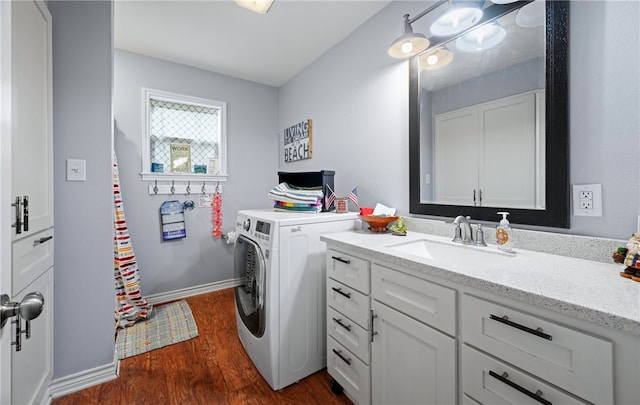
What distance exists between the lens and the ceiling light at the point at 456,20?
4.51 feet

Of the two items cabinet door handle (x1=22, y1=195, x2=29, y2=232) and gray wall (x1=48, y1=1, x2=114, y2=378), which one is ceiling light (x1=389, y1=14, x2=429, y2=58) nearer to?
gray wall (x1=48, y1=1, x2=114, y2=378)

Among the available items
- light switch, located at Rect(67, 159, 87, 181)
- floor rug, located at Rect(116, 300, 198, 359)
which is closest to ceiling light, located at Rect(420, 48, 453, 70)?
light switch, located at Rect(67, 159, 87, 181)

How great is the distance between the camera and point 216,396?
148cm

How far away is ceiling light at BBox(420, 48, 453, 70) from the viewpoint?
1.54 metres

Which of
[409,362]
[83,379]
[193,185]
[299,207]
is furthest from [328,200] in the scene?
[83,379]

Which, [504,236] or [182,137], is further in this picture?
[182,137]

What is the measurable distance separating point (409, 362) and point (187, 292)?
2.47 meters

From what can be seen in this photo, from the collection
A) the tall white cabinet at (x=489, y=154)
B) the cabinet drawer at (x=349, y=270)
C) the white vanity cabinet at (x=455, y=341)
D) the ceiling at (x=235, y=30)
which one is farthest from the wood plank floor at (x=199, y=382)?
the ceiling at (x=235, y=30)

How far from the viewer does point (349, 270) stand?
1.36 m

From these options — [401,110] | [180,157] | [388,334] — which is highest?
[401,110]

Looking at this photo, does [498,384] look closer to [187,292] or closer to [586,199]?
[586,199]

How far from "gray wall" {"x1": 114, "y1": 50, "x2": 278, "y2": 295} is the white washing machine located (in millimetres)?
1357

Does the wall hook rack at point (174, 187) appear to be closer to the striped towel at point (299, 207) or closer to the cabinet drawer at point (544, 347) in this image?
the striped towel at point (299, 207)

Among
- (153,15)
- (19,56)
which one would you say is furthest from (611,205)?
(153,15)
